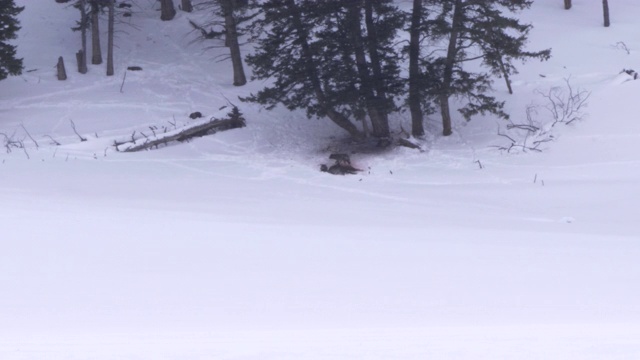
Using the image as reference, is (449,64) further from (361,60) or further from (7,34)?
(7,34)

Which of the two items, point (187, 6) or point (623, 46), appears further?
point (187, 6)

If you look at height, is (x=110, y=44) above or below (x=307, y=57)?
above

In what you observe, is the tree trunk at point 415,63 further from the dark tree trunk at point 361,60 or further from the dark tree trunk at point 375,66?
the dark tree trunk at point 361,60

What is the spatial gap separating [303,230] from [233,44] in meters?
17.4

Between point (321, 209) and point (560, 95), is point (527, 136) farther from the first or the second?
point (321, 209)

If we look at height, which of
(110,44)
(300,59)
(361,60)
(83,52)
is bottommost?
(361,60)

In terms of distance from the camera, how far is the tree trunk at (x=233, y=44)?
87.9 ft

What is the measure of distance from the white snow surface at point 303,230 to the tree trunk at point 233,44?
50 cm

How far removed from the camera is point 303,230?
458 inches

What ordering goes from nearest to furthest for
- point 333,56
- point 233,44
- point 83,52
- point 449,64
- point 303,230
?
point 303,230
point 449,64
point 333,56
point 233,44
point 83,52

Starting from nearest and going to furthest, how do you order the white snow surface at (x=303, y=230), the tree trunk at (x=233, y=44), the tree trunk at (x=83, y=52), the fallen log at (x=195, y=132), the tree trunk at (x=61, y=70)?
1. the white snow surface at (x=303, y=230)
2. the fallen log at (x=195, y=132)
3. the tree trunk at (x=233, y=44)
4. the tree trunk at (x=61, y=70)
5. the tree trunk at (x=83, y=52)

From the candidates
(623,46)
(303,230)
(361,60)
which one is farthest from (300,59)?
(623,46)

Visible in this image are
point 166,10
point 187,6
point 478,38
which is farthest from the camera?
point 187,6

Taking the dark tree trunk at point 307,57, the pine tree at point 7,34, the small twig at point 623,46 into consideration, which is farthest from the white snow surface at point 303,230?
the pine tree at point 7,34
